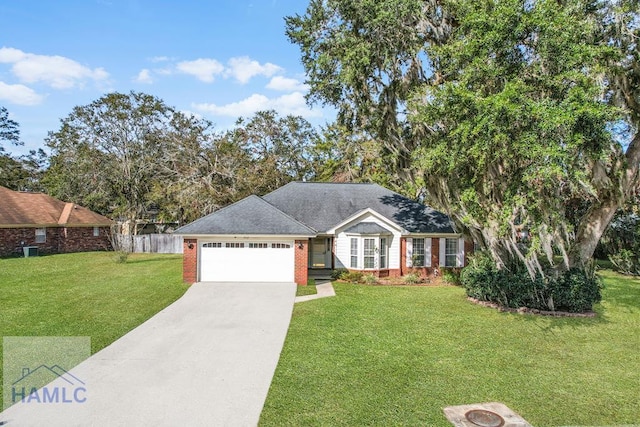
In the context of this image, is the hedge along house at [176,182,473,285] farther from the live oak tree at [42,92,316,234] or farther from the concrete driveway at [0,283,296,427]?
the live oak tree at [42,92,316,234]

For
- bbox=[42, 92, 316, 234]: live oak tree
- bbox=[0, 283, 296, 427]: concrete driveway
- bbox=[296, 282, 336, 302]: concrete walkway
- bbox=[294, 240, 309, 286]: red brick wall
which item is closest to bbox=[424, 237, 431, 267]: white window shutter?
bbox=[296, 282, 336, 302]: concrete walkway

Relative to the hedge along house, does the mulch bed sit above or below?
below

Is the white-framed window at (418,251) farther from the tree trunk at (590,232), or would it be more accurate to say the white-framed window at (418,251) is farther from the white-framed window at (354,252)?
the tree trunk at (590,232)

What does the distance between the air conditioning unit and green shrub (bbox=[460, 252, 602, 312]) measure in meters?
28.3

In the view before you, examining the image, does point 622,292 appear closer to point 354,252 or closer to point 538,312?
point 538,312

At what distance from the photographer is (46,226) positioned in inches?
1066

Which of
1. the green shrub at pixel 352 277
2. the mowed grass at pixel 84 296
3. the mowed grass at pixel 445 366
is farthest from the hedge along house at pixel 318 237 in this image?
the mowed grass at pixel 445 366

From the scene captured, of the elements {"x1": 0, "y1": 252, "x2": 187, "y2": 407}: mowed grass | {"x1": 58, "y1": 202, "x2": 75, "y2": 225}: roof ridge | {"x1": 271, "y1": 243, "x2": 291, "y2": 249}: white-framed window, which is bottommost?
{"x1": 0, "y1": 252, "x2": 187, "y2": 407}: mowed grass

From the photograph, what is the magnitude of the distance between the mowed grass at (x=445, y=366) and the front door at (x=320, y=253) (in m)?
7.98

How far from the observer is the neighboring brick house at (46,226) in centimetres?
2544

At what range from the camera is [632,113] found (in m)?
11.7

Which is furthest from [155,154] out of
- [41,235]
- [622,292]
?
[622,292]

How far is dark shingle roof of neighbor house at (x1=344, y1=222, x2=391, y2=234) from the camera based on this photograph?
60.0 ft

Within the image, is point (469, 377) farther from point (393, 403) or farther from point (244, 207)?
point (244, 207)
